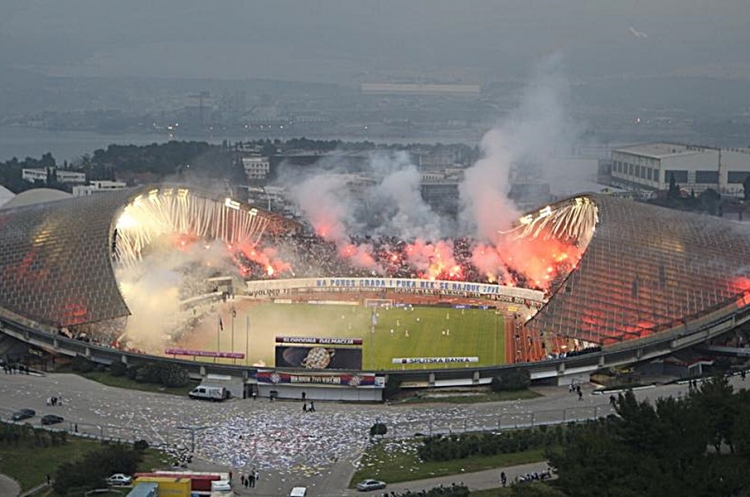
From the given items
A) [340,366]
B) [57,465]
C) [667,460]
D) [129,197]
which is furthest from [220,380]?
[667,460]

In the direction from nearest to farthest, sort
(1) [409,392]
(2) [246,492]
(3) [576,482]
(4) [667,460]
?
(3) [576,482], (4) [667,460], (2) [246,492], (1) [409,392]

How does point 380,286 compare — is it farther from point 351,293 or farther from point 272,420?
point 272,420

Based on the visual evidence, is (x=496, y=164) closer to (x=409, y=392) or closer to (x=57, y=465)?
(x=409, y=392)

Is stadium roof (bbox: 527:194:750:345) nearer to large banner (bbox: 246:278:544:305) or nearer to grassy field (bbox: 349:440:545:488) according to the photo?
large banner (bbox: 246:278:544:305)

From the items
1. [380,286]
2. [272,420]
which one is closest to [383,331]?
[380,286]

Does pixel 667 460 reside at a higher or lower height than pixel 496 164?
lower

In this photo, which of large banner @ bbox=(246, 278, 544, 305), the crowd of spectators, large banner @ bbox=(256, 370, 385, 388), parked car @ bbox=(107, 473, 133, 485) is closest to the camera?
parked car @ bbox=(107, 473, 133, 485)

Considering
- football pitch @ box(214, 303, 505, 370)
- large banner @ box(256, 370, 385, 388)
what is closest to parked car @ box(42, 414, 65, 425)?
large banner @ box(256, 370, 385, 388)
